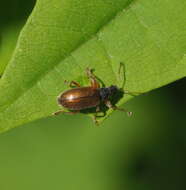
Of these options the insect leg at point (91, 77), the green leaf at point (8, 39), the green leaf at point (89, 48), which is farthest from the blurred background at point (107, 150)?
the green leaf at point (89, 48)

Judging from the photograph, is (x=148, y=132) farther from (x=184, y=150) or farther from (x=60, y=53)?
(x=60, y=53)

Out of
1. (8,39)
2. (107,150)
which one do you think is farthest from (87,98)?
(107,150)

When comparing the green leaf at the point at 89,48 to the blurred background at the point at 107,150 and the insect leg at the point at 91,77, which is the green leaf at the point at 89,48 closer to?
the insect leg at the point at 91,77

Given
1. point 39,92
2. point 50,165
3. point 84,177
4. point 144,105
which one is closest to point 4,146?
point 50,165

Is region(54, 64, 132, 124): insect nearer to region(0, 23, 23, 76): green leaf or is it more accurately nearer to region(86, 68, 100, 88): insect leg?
region(86, 68, 100, 88): insect leg

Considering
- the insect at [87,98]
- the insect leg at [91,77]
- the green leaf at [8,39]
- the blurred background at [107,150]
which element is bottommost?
the blurred background at [107,150]

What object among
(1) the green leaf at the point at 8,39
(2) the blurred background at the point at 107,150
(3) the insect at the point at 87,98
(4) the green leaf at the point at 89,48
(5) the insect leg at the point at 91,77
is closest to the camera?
(4) the green leaf at the point at 89,48

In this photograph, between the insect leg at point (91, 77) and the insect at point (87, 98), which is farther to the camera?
the insect at point (87, 98)
